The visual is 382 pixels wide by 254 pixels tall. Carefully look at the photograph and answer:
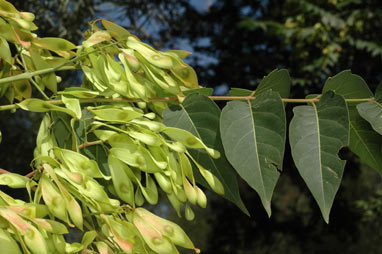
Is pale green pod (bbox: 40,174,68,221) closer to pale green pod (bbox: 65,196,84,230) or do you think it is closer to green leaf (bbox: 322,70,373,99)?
pale green pod (bbox: 65,196,84,230)

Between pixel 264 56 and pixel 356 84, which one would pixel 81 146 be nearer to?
pixel 356 84

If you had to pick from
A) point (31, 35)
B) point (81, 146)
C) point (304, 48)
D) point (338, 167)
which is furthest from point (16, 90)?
point (304, 48)

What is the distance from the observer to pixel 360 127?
631 millimetres

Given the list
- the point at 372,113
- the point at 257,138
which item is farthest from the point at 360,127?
the point at 257,138

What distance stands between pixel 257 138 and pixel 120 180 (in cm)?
17

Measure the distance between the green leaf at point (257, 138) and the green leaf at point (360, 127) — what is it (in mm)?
103

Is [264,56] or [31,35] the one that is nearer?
[31,35]

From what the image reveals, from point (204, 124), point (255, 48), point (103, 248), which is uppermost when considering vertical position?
point (204, 124)

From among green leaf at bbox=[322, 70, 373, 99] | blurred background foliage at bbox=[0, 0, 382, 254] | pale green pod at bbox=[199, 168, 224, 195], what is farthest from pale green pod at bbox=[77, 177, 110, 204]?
blurred background foliage at bbox=[0, 0, 382, 254]

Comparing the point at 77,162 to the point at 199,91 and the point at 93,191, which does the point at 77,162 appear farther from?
the point at 199,91

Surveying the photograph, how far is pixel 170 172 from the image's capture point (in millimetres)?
511

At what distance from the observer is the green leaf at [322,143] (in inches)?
20.9

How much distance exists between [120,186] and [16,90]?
1.00 ft

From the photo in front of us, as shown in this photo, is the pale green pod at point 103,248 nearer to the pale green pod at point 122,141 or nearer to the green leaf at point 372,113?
the pale green pod at point 122,141
